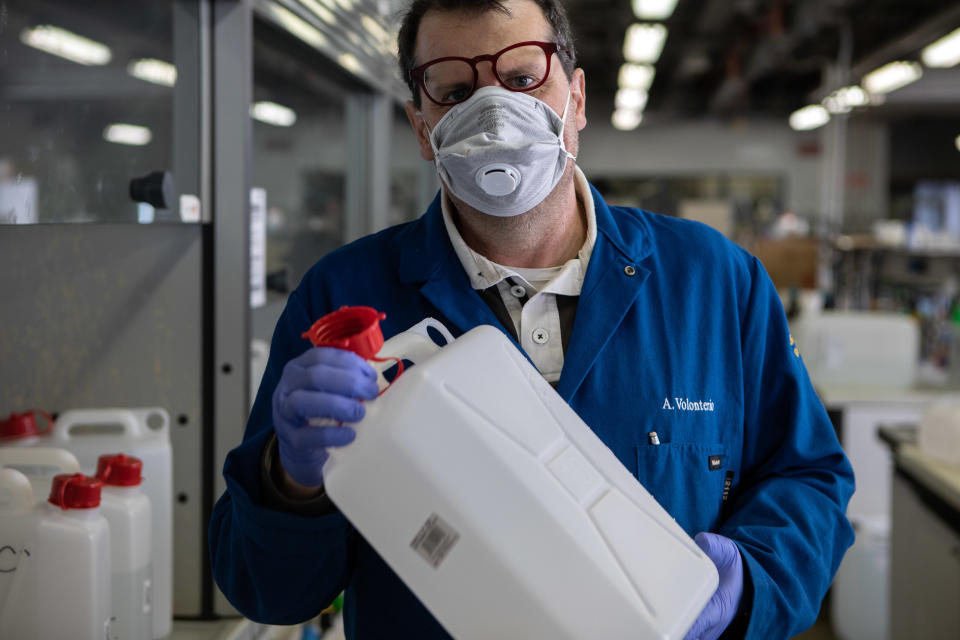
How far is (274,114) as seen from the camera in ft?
8.58

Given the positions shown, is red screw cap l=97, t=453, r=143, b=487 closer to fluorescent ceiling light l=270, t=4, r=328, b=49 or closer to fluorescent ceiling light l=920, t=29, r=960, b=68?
fluorescent ceiling light l=270, t=4, r=328, b=49

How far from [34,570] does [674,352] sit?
3.11 feet

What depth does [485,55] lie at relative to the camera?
3.94ft

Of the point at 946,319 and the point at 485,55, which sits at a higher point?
the point at 485,55

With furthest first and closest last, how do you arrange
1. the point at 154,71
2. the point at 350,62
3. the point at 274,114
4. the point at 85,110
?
the point at 274,114 < the point at 350,62 < the point at 154,71 < the point at 85,110

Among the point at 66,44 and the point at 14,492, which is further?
the point at 66,44

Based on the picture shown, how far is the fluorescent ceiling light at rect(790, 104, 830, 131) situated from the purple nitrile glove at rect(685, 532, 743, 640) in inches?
405

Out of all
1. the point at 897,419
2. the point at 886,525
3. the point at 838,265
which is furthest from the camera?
the point at 838,265

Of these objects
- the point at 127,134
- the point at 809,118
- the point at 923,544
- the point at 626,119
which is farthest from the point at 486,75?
the point at 626,119

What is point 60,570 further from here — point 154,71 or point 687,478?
point 154,71

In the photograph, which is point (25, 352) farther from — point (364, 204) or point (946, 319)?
point (946, 319)

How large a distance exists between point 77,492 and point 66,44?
2.99 ft

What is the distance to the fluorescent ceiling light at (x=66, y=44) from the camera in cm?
141

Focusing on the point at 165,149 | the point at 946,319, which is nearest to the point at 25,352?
the point at 165,149
